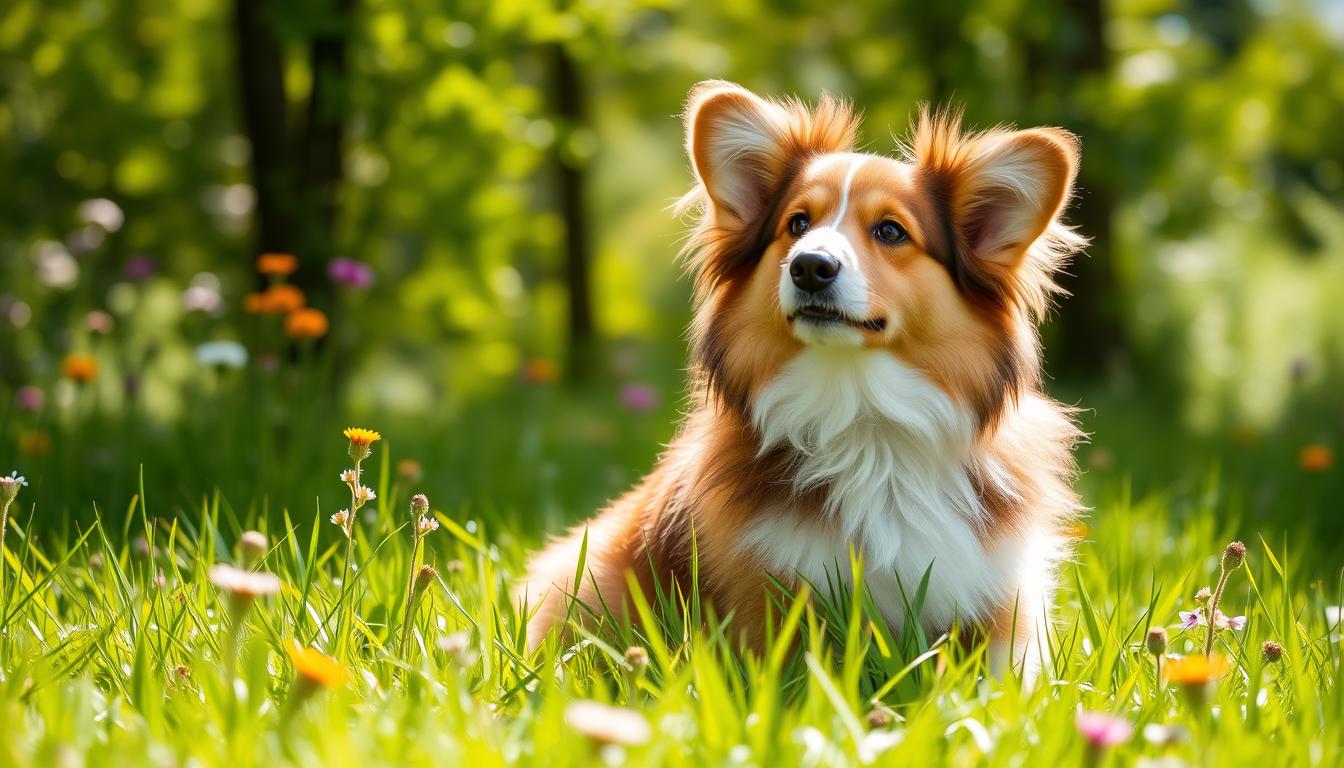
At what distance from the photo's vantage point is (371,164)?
28.4 feet

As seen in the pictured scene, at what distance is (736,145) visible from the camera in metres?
3.43

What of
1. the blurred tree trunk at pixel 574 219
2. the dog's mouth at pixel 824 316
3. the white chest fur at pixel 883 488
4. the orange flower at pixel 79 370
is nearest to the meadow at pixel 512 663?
the white chest fur at pixel 883 488

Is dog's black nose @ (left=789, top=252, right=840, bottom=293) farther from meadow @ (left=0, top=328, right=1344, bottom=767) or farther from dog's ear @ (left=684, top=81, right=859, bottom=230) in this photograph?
meadow @ (left=0, top=328, right=1344, bottom=767)

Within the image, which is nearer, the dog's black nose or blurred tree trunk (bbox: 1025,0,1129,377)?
the dog's black nose

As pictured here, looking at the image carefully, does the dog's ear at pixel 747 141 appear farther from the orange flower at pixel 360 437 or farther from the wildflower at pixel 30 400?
the wildflower at pixel 30 400

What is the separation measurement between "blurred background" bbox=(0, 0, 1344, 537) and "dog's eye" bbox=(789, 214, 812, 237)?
127cm

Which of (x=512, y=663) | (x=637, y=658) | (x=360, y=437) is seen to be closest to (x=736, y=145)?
(x=360, y=437)

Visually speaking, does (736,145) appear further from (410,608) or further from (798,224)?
(410,608)

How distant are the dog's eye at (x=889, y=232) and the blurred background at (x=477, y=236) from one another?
4.23ft

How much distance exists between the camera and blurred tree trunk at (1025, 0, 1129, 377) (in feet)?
28.4

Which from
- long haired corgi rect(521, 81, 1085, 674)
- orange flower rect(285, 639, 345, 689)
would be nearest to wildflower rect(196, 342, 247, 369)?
long haired corgi rect(521, 81, 1085, 674)

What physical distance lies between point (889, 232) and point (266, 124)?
4762 millimetres

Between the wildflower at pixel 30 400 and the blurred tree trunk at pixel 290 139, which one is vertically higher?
the blurred tree trunk at pixel 290 139

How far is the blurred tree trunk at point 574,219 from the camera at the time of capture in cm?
1114
